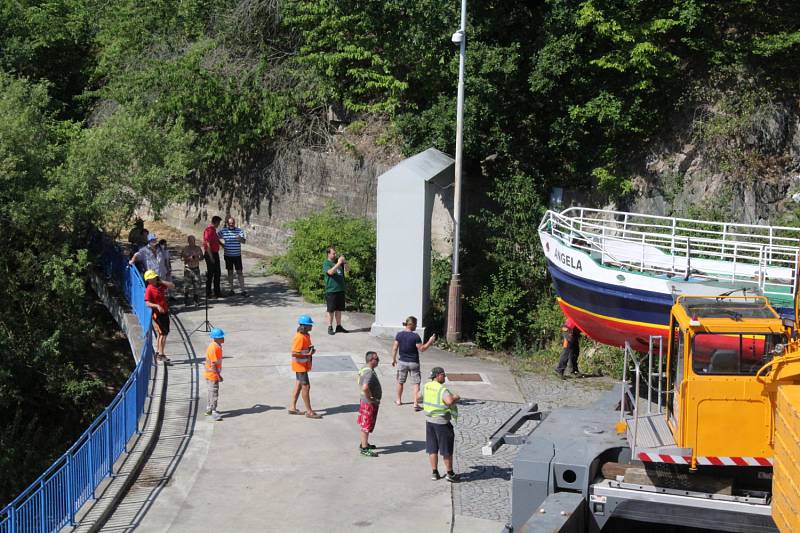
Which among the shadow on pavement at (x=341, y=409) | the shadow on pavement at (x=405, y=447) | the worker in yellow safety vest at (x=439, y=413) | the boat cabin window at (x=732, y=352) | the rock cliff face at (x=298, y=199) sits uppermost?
the rock cliff face at (x=298, y=199)

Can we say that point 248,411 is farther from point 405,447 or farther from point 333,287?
point 333,287

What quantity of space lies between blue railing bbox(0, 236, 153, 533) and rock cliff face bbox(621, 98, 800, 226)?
39.0 ft

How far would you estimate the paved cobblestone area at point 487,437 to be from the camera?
1188 centimetres

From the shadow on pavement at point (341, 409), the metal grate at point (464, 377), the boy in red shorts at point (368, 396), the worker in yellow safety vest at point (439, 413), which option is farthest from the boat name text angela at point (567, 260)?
the worker in yellow safety vest at point (439, 413)

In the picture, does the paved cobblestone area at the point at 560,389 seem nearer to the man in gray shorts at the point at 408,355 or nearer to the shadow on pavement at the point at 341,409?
the man in gray shorts at the point at 408,355

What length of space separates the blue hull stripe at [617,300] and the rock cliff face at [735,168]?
18.8 feet

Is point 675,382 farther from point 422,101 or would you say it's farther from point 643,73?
point 422,101

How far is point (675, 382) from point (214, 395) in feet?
23.5

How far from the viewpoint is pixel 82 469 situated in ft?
36.4

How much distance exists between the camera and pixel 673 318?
33.5ft

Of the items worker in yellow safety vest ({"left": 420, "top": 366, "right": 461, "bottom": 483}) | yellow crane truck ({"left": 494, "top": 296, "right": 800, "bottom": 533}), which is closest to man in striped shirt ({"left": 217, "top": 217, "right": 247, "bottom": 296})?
worker in yellow safety vest ({"left": 420, "top": 366, "right": 461, "bottom": 483})

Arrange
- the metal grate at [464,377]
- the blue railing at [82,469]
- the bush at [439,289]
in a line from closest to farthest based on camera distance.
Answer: the blue railing at [82,469]
the metal grate at [464,377]
the bush at [439,289]

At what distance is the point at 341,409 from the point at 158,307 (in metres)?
3.76

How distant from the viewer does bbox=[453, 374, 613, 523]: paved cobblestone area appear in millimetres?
11875
